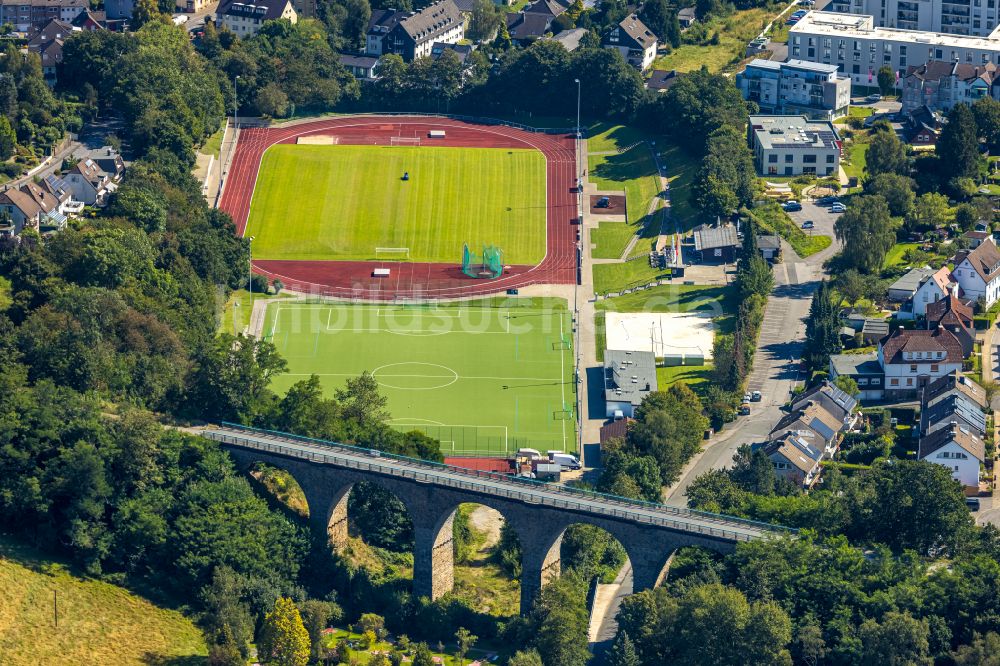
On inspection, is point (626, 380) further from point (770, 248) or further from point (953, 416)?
point (953, 416)

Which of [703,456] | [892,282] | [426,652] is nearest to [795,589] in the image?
[426,652]

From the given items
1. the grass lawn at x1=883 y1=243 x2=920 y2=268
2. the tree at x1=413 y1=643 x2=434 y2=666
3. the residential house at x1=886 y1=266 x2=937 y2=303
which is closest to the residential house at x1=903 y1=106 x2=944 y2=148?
the grass lawn at x1=883 y1=243 x2=920 y2=268

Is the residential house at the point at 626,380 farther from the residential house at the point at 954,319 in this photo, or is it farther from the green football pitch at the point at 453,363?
the residential house at the point at 954,319

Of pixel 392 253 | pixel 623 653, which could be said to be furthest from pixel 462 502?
pixel 392 253

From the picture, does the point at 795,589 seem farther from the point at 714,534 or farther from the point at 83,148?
the point at 83,148

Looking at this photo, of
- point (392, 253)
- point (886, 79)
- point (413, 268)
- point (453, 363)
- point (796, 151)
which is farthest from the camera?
point (886, 79)

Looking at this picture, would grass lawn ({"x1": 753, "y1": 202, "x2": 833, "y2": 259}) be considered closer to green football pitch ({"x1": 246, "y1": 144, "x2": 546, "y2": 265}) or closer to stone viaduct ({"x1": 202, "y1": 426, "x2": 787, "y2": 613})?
green football pitch ({"x1": 246, "y1": 144, "x2": 546, "y2": 265})
